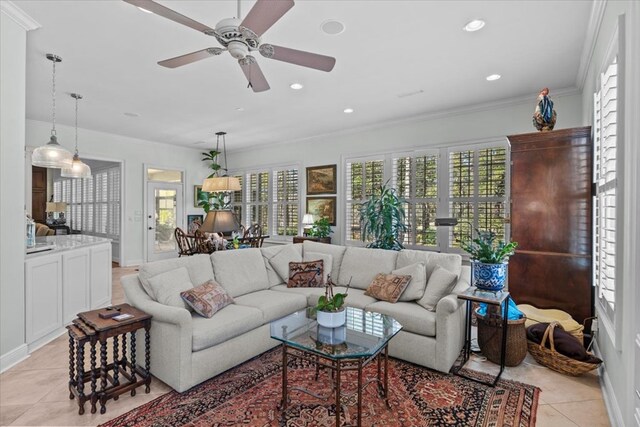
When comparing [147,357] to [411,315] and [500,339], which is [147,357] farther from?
[500,339]

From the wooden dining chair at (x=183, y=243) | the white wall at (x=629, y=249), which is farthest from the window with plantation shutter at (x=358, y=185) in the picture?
the white wall at (x=629, y=249)

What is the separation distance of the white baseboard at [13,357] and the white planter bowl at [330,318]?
267 cm

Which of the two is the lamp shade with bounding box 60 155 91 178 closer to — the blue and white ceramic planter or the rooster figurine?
the blue and white ceramic planter

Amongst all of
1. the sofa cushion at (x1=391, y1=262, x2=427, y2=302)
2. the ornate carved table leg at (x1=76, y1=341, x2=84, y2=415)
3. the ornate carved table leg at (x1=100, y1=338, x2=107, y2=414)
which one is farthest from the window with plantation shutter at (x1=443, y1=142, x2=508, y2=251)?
the ornate carved table leg at (x1=76, y1=341, x2=84, y2=415)

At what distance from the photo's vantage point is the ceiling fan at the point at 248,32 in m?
1.79

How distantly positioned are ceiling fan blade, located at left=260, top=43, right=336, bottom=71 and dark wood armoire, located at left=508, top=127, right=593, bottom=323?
2298mm

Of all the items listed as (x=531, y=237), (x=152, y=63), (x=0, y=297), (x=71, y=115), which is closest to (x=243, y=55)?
(x=152, y=63)

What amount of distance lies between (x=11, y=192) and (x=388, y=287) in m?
3.52

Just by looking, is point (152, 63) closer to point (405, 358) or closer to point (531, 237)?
point (405, 358)

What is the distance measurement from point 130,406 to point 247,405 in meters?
0.80

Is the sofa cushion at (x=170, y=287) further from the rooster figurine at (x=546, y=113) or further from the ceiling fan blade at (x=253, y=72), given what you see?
the rooster figurine at (x=546, y=113)

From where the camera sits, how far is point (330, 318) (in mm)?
2355

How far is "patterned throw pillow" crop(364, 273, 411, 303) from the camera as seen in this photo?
319 centimetres

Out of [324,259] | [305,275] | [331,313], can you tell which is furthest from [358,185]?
[331,313]
